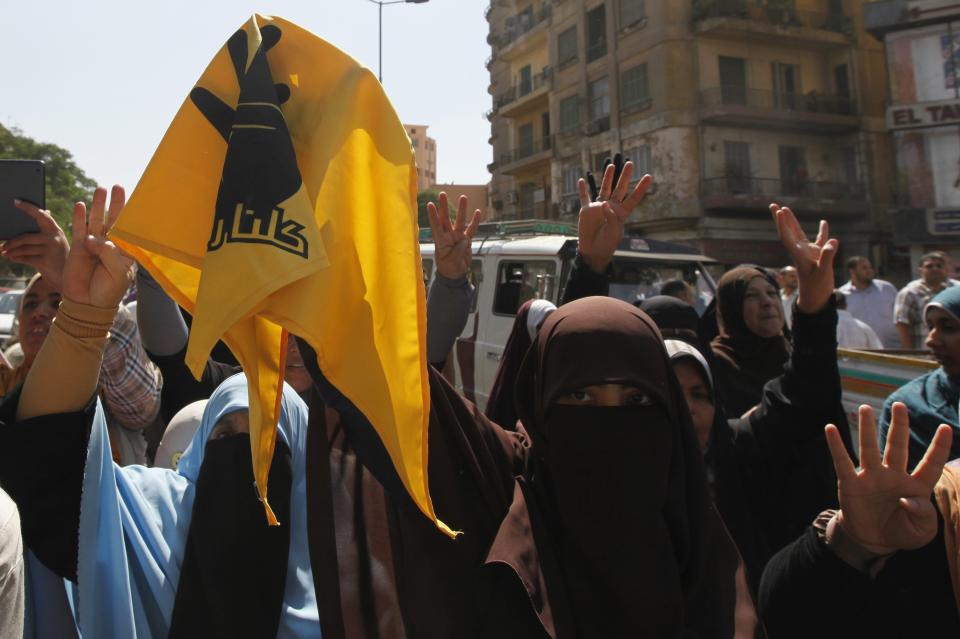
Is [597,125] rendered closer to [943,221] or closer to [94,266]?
[943,221]

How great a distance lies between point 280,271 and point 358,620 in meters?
0.73

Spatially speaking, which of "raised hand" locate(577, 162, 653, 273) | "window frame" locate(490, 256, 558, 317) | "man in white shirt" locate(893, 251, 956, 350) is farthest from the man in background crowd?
"raised hand" locate(577, 162, 653, 273)

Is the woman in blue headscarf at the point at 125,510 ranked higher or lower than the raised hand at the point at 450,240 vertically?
lower

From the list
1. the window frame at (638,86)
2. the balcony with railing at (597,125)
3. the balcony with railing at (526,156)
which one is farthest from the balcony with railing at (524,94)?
the window frame at (638,86)

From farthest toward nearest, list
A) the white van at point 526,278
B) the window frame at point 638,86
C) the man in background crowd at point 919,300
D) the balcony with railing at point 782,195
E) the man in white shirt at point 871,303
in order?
1. the window frame at point 638,86
2. the balcony with railing at point 782,195
3. the man in white shirt at point 871,303
4. the white van at point 526,278
5. the man in background crowd at point 919,300

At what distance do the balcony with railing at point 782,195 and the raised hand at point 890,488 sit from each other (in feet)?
71.9

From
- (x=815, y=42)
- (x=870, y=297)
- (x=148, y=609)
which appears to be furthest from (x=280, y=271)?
(x=815, y=42)

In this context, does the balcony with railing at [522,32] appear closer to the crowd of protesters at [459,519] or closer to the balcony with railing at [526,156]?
the balcony with railing at [526,156]

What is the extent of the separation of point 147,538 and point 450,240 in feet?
4.65

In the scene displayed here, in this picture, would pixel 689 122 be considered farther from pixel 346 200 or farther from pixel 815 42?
pixel 346 200

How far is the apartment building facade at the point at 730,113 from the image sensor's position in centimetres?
2272

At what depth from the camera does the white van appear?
6.20 meters

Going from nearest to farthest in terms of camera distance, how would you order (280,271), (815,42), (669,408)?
1. (280,271)
2. (669,408)
3. (815,42)

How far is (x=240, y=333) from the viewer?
143cm
